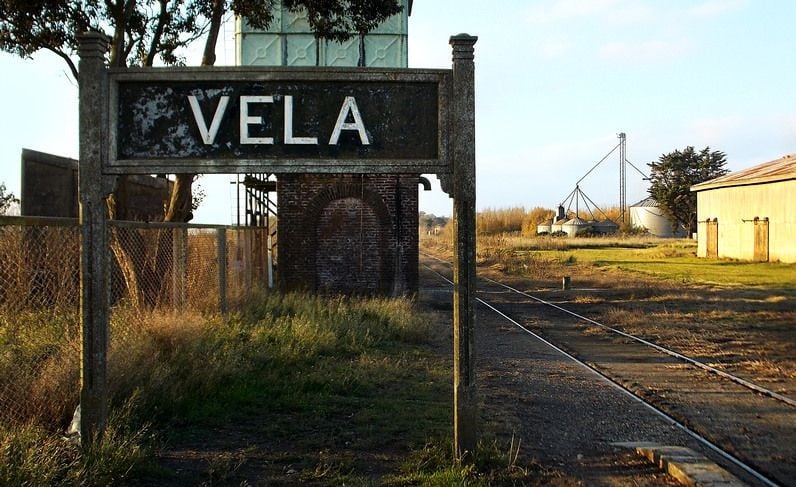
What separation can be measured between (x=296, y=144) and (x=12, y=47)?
10511 mm

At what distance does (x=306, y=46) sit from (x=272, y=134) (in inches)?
593

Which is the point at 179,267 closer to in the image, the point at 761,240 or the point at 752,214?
the point at 761,240

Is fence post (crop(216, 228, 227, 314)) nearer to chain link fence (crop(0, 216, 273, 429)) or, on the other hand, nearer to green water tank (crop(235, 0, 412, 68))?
chain link fence (crop(0, 216, 273, 429))

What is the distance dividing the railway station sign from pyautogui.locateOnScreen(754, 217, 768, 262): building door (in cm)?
3335

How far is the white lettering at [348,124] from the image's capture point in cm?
543

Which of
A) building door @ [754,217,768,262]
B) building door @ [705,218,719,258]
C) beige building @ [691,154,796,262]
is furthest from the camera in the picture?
building door @ [705,218,719,258]

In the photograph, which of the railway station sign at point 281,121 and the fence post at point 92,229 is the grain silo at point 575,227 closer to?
the railway station sign at point 281,121

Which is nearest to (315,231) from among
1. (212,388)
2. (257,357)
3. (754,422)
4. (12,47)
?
(12,47)

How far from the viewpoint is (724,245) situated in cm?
3834

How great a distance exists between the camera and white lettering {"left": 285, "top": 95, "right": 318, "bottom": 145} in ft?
17.8

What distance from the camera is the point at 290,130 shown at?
17.8ft

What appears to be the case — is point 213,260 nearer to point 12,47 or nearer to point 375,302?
point 375,302

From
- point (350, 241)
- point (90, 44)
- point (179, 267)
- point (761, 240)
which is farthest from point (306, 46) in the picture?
point (761, 240)

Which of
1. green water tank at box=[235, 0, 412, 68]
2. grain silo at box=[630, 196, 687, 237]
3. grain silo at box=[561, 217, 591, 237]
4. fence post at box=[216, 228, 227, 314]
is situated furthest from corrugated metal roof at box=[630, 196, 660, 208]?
fence post at box=[216, 228, 227, 314]
